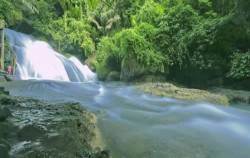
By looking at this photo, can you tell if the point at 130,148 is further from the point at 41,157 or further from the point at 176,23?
the point at 176,23

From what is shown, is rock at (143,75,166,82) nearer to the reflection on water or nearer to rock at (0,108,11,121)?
the reflection on water

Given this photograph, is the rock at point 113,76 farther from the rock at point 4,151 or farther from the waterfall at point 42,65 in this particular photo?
the rock at point 4,151

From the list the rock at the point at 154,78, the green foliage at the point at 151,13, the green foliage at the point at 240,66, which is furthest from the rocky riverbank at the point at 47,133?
the green foliage at the point at 151,13

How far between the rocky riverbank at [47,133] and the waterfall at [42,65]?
33.5 feet

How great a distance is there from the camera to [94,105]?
735cm

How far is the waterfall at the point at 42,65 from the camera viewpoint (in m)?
15.4

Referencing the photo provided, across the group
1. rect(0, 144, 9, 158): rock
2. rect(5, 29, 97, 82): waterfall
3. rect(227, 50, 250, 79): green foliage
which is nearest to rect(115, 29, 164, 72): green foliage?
rect(227, 50, 250, 79): green foliage

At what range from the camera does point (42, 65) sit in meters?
16.1

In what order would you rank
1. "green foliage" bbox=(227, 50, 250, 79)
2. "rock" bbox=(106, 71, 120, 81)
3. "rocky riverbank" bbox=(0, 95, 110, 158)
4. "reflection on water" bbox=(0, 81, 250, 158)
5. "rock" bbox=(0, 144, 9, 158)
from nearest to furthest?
"rock" bbox=(0, 144, 9, 158), "rocky riverbank" bbox=(0, 95, 110, 158), "reflection on water" bbox=(0, 81, 250, 158), "green foliage" bbox=(227, 50, 250, 79), "rock" bbox=(106, 71, 120, 81)

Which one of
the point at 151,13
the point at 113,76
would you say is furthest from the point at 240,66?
the point at 113,76

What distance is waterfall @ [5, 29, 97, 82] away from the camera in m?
15.4

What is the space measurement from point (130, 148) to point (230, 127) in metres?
2.58

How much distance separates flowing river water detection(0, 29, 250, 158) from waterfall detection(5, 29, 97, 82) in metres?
6.28

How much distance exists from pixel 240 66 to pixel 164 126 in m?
6.22
